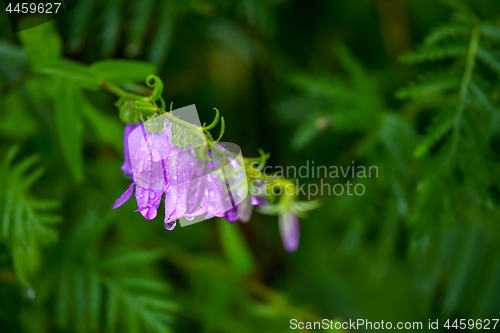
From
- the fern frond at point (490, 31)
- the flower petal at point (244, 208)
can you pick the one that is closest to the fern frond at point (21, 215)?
the flower petal at point (244, 208)

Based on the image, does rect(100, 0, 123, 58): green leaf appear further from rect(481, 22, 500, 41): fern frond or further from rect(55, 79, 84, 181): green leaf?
rect(481, 22, 500, 41): fern frond

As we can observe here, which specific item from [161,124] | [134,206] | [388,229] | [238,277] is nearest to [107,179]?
[134,206]

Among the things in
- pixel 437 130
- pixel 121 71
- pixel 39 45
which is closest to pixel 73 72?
pixel 121 71

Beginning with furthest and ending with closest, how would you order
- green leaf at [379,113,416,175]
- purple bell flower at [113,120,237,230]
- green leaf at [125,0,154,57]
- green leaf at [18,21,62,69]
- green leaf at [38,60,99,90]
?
1. green leaf at [125,0,154,57]
2. green leaf at [379,113,416,175]
3. green leaf at [18,21,62,69]
4. green leaf at [38,60,99,90]
5. purple bell flower at [113,120,237,230]

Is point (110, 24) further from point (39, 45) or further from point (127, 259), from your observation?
point (127, 259)

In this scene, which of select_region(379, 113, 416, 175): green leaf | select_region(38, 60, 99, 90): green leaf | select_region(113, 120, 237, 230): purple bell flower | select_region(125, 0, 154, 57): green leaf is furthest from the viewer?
select_region(125, 0, 154, 57): green leaf

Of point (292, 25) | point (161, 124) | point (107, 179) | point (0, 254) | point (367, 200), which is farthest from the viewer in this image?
point (292, 25)

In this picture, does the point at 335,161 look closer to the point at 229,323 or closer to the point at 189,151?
the point at 229,323

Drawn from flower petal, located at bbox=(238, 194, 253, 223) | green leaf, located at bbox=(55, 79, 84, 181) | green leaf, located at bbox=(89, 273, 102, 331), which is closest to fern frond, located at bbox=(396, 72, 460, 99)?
flower petal, located at bbox=(238, 194, 253, 223)
